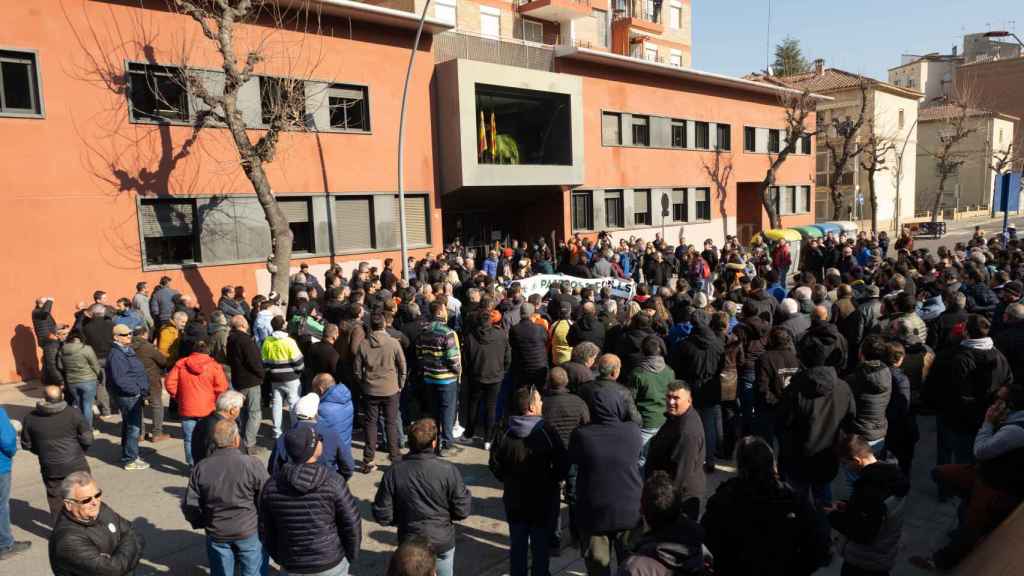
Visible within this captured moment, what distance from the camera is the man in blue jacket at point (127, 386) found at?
7.98 meters

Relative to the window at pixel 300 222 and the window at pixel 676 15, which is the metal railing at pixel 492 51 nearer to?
the window at pixel 300 222

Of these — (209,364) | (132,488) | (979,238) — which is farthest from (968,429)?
(979,238)

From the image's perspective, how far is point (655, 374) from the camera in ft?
20.4

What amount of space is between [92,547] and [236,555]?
3.39 ft

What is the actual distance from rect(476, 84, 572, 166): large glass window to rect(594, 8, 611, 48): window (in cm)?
1426

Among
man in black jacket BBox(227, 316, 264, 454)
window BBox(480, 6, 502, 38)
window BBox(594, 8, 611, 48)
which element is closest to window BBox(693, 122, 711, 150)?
window BBox(594, 8, 611, 48)

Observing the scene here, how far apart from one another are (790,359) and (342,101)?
1480cm

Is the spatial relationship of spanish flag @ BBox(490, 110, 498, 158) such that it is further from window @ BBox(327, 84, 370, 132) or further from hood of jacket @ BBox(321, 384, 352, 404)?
hood of jacket @ BBox(321, 384, 352, 404)

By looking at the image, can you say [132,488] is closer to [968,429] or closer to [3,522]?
[3,522]

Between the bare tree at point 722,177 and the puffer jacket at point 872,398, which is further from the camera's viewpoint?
the bare tree at point 722,177

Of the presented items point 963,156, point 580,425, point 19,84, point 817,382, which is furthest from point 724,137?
point 963,156

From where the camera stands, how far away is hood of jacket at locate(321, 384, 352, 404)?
20.3 feet

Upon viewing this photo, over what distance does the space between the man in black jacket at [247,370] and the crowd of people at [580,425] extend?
3cm

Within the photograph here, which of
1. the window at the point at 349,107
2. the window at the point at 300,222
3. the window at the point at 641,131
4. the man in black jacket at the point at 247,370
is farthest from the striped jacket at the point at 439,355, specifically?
the window at the point at 641,131
